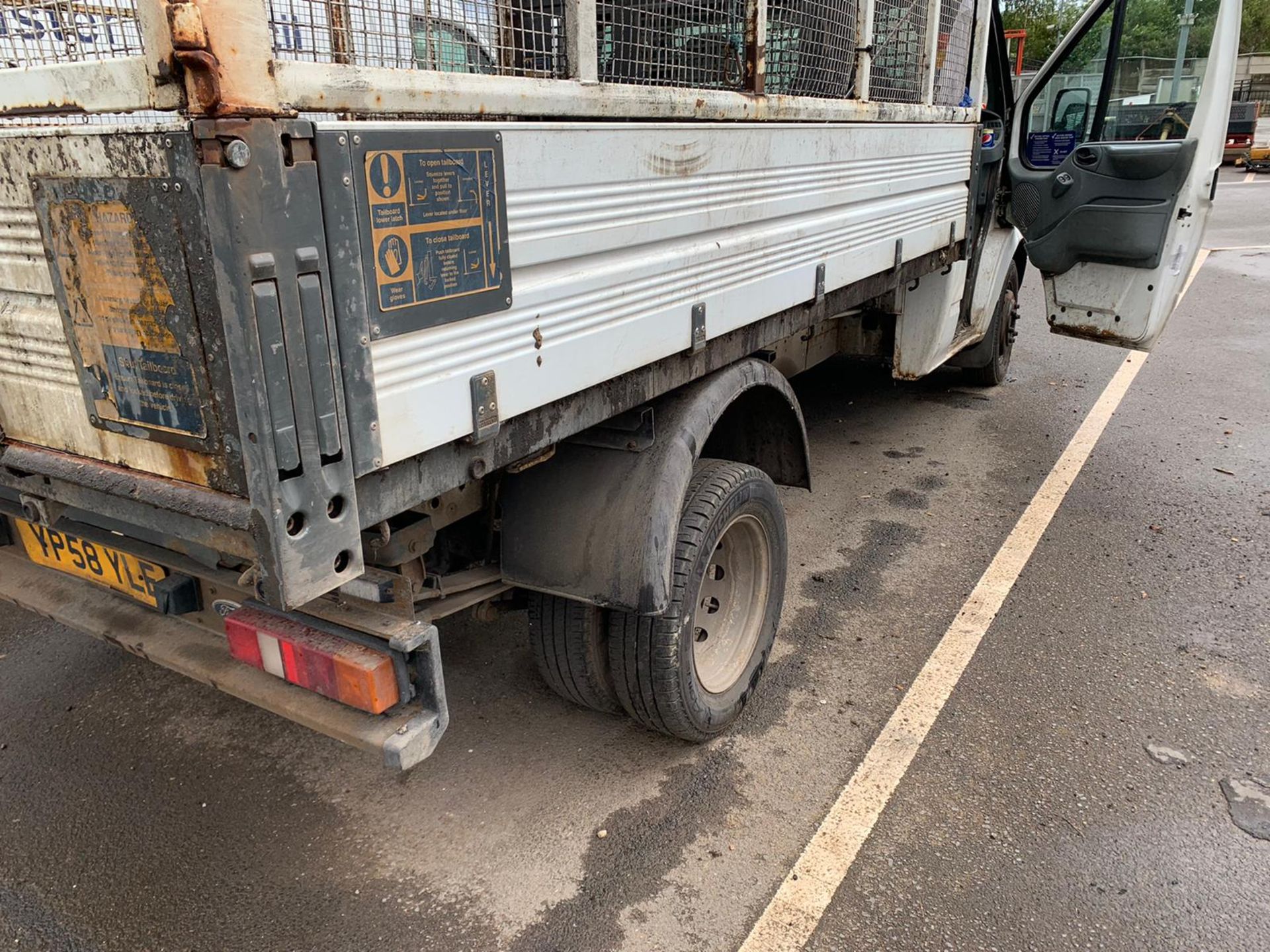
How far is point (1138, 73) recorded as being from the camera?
4.44 metres

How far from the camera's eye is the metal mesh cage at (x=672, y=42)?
86.4 inches

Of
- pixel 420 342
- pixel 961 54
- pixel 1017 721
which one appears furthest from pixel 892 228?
pixel 420 342

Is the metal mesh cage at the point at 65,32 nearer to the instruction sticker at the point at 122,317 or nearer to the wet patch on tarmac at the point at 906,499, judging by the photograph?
the instruction sticker at the point at 122,317

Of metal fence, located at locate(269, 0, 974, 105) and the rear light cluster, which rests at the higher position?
metal fence, located at locate(269, 0, 974, 105)

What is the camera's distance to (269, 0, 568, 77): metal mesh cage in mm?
1573

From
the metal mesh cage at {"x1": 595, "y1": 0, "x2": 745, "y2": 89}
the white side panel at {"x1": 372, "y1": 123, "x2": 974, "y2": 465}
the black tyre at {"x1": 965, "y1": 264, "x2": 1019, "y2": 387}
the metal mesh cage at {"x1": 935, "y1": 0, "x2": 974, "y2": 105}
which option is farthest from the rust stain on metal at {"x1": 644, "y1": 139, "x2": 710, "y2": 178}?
the black tyre at {"x1": 965, "y1": 264, "x2": 1019, "y2": 387}

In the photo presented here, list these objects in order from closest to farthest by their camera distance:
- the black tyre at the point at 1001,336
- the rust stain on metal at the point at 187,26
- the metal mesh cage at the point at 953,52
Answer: the rust stain on metal at the point at 187,26
the metal mesh cage at the point at 953,52
the black tyre at the point at 1001,336

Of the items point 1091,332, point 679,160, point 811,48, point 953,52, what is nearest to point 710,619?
point 679,160

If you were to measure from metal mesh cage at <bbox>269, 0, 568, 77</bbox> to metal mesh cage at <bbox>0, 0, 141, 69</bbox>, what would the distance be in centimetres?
26

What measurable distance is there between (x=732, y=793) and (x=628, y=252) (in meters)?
1.62

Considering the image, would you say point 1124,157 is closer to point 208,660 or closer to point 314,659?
point 314,659

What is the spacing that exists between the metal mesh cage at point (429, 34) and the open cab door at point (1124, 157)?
364cm

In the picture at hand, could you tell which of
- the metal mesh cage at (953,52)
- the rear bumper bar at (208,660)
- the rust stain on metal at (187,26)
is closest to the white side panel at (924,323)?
the metal mesh cage at (953,52)

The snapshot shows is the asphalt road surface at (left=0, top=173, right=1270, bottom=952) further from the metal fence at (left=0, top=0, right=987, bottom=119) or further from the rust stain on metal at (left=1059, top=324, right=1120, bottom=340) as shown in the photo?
the metal fence at (left=0, top=0, right=987, bottom=119)
